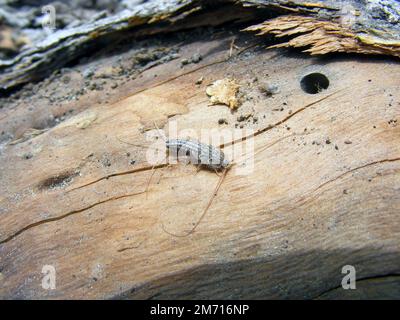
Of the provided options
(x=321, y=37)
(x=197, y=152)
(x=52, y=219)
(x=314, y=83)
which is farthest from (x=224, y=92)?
(x=52, y=219)

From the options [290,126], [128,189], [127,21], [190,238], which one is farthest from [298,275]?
[127,21]

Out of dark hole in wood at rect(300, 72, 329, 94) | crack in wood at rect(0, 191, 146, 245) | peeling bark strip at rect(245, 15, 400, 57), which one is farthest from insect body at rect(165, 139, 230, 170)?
peeling bark strip at rect(245, 15, 400, 57)

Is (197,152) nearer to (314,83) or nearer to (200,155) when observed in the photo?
(200,155)

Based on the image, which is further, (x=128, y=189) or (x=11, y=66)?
(x=11, y=66)

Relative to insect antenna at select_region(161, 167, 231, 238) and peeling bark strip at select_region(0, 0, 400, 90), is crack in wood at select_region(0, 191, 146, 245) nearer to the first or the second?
insect antenna at select_region(161, 167, 231, 238)

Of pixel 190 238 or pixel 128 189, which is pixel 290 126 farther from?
pixel 128 189

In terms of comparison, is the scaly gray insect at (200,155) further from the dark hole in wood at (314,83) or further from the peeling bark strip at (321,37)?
the peeling bark strip at (321,37)
